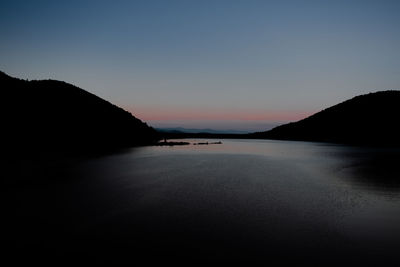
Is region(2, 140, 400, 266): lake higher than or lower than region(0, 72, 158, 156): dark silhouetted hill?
lower

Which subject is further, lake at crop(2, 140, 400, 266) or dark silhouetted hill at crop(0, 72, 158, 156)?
dark silhouetted hill at crop(0, 72, 158, 156)

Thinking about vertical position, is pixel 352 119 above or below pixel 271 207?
above

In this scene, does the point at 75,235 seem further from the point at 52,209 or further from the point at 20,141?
the point at 20,141

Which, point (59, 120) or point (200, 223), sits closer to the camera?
point (200, 223)

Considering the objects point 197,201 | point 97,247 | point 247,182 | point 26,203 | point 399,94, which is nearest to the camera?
point 97,247

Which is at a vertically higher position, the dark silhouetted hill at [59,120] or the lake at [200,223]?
the dark silhouetted hill at [59,120]

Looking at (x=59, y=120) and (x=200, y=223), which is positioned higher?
(x=59, y=120)

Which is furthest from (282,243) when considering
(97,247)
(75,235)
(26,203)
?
(26,203)

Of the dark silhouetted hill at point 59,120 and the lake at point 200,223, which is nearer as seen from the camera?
the lake at point 200,223
